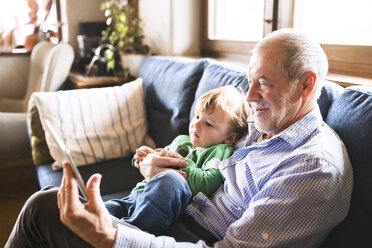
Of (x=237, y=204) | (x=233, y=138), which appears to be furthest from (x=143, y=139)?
(x=237, y=204)

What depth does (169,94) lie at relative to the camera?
2.00 m

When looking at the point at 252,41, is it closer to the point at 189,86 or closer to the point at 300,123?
the point at 189,86

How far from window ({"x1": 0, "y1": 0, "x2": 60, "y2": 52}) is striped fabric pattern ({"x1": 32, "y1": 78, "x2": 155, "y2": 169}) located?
81.5 inches

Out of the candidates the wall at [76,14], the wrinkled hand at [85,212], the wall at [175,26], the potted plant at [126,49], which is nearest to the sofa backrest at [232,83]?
the wrinkled hand at [85,212]

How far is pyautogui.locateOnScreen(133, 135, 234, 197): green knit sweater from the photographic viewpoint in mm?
1218

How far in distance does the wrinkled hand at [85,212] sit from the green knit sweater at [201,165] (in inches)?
16.4

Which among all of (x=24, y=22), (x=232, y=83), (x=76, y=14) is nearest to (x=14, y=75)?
(x=24, y=22)

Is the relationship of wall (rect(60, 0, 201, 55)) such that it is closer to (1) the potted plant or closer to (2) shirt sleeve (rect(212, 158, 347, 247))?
(1) the potted plant

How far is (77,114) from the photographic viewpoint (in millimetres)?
1934

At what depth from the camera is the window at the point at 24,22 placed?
12.3ft

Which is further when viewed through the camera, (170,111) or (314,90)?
(170,111)

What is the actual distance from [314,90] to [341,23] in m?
0.84

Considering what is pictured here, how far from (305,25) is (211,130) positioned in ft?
3.01

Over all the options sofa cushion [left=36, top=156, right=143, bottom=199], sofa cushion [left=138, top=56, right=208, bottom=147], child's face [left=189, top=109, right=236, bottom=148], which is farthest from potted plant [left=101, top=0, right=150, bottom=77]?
child's face [left=189, top=109, right=236, bottom=148]
